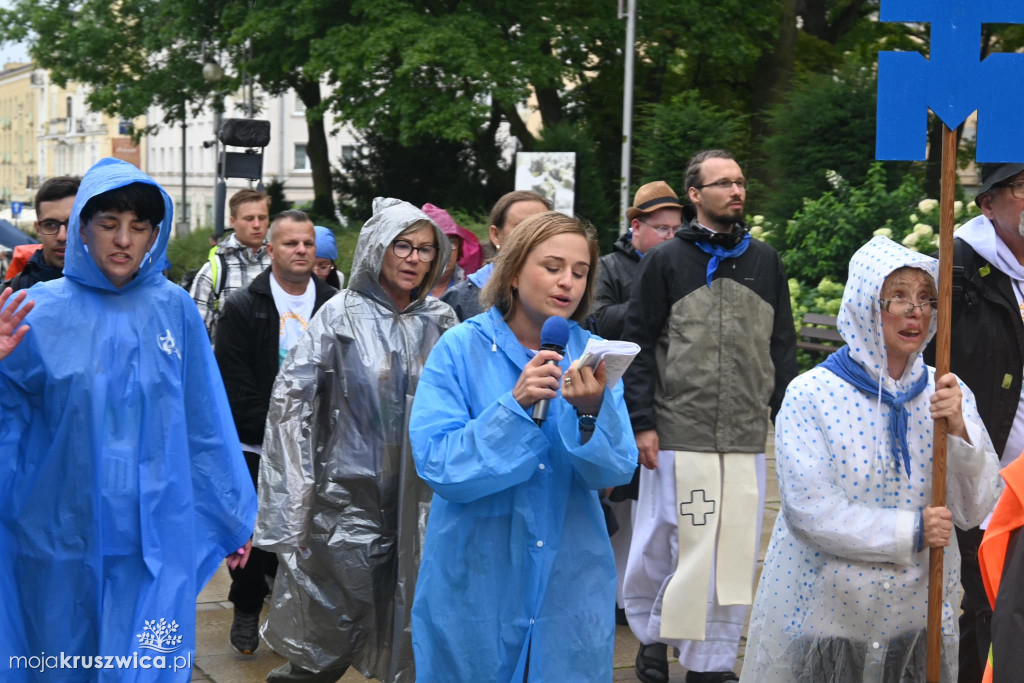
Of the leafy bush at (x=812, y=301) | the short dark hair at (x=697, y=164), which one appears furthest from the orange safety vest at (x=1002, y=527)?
the leafy bush at (x=812, y=301)

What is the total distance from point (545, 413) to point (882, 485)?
3.70 feet

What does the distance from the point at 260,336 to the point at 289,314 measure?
17 cm

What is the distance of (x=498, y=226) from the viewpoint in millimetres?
6652

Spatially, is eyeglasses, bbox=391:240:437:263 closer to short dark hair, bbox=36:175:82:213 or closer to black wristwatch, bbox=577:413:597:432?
short dark hair, bbox=36:175:82:213

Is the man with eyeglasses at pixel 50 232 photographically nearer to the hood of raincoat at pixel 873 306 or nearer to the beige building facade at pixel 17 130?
the hood of raincoat at pixel 873 306

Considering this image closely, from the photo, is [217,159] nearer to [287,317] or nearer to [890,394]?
[287,317]

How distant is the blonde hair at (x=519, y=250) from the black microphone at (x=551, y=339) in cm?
37

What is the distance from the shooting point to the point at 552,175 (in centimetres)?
1534

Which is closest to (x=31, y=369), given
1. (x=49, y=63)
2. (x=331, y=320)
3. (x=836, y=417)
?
(x=331, y=320)

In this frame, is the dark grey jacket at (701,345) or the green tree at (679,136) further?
the green tree at (679,136)

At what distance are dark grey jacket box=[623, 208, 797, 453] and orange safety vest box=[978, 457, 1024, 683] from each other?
3.11 meters

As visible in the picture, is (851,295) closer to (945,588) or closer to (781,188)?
(945,588)

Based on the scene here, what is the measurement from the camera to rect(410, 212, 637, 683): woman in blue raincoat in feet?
11.8

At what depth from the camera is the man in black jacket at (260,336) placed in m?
6.50
